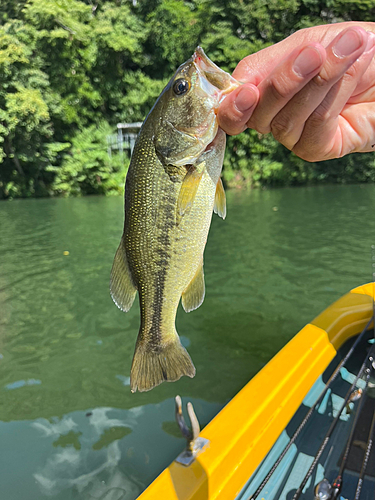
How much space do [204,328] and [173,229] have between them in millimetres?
4952

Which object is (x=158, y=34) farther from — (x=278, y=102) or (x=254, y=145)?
(x=278, y=102)

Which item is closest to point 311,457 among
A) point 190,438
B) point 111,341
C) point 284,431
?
point 284,431

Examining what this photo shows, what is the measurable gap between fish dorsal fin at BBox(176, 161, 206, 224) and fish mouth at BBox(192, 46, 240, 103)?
12.4 inches

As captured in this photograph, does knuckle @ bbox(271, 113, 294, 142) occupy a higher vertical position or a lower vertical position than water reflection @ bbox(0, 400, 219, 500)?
higher

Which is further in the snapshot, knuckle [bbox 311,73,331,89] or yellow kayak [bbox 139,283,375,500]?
yellow kayak [bbox 139,283,375,500]

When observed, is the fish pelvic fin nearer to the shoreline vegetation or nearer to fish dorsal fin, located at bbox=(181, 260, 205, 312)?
fish dorsal fin, located at bbox=(181, 260, 205, 312)

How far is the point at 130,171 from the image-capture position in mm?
1592

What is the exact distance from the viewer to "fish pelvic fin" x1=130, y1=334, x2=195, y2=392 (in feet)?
5.57

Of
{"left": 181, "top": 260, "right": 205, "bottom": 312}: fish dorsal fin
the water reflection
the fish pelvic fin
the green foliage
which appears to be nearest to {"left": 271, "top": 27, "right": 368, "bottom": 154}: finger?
{"left": 181, "top": 260, "right": 205, "bottom": 312}: fish dorsal fin

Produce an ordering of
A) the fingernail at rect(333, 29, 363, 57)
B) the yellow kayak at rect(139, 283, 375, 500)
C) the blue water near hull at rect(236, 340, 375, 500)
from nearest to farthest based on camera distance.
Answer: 1. the fingernail at rect(333, 29, 363, 57)
2. the yellow kayak at rect(139, 283, 375, 500)
3. the blue water near hull at rect(236, 340, 375, 500)

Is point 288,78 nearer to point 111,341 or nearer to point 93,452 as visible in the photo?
point 93,452

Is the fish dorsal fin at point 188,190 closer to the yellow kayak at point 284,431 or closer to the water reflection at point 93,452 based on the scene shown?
the yellow kayak at point 284,431

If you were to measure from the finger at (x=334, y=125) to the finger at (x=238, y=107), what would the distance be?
0.28 m

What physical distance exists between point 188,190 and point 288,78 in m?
0.54
